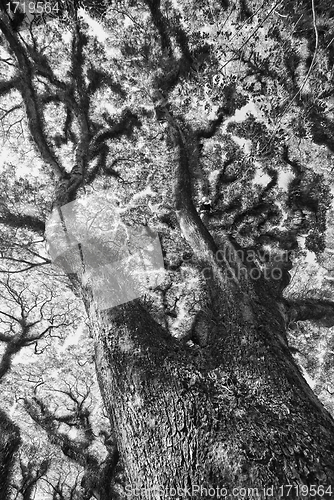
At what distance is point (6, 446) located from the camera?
9.15 meters

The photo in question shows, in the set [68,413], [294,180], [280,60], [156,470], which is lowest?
[68,413]

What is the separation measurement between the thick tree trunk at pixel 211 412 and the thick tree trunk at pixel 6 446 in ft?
29.3

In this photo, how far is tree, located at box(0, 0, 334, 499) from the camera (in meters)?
2.10

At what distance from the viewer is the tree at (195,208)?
82.7 inches

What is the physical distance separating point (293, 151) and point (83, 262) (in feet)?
19.6

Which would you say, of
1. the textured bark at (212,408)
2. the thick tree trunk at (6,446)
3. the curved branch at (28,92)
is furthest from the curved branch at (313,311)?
the thick tree trunk at (6,446)

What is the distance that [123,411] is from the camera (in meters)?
2.47

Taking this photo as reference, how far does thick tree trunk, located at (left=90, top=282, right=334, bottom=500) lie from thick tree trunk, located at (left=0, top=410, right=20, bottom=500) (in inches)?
352

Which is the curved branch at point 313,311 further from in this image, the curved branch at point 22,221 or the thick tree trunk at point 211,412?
the curved branch at point 22,221

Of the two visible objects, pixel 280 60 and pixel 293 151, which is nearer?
pixel 280 60

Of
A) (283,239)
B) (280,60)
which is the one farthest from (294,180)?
(280,60)

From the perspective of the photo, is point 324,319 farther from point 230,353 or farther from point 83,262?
point 83,262

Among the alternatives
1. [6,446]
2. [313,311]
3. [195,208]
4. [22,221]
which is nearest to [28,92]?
[22,221]

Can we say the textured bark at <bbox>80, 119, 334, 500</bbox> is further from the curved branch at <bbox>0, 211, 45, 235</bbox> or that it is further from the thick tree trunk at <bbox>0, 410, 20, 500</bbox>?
the thick tree trunk at <bbox>0, 410, 20, 500</bbox>
